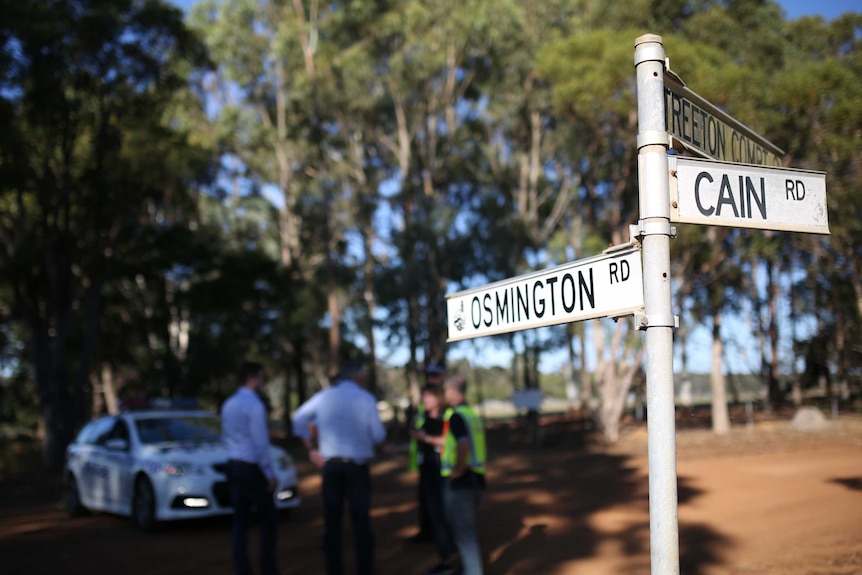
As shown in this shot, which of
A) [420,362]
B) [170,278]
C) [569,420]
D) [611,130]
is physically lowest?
[569,420]

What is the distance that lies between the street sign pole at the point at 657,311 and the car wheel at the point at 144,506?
27.8 ft

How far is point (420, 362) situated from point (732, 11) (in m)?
16.5

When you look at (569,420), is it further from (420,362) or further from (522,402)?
(522,402)

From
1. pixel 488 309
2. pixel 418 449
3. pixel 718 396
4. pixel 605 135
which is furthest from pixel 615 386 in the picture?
pixel 488 309

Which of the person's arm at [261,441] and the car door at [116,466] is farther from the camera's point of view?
the car door at [116,466]

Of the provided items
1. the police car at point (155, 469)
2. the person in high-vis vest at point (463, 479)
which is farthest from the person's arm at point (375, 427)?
the police car at point (155, 469)

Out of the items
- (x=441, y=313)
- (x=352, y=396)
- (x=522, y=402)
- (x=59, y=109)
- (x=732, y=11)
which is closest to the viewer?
(x=352, y=396)

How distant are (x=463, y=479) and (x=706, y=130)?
11.4 ft

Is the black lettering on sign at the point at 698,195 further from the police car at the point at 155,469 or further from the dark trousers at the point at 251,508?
the police car at the point at 155,469

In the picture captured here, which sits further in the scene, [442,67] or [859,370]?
[859,370]

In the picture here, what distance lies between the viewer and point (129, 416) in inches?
473

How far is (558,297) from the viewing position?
3709mm

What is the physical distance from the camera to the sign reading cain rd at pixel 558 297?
11.4ft

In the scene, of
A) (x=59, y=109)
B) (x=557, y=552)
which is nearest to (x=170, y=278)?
(x=59, y=109)
